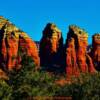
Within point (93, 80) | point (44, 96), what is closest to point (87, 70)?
point (93, 80)

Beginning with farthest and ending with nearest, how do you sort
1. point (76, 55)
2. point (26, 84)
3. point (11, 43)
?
point (76, 55) → point (11, 43) → point (26, 84)

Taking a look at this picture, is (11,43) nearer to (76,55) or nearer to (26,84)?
(76,55)

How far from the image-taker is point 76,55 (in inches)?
7751

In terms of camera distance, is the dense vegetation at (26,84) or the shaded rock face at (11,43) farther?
the shaded rock face at (11,43)

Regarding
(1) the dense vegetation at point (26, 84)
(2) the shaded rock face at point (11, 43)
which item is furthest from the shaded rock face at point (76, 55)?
(1) the dense vegetation at point (26, 84)

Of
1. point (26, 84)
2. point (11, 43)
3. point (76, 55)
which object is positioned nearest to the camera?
Answer: point (26, 84)

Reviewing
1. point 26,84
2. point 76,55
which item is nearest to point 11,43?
point 76,55

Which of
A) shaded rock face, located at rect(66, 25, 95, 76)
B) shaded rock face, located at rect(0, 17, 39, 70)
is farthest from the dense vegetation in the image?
shaded rock face, located at rect(66, 25, 95, 76)

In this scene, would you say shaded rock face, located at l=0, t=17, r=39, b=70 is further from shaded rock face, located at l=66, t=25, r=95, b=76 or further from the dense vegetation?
the dense vegetation

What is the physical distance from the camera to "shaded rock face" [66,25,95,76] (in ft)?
632

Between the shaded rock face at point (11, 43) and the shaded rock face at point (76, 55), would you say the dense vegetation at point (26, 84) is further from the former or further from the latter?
the shaded rock face at point (76, 55)

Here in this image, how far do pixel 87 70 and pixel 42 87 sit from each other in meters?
85.5

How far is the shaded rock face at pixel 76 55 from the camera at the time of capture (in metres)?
193

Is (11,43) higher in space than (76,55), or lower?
higher
